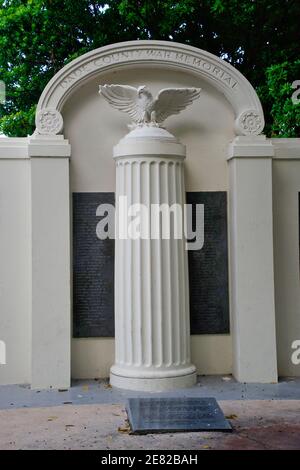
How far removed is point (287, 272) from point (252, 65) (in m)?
8.99

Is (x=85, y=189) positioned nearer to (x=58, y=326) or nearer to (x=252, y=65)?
(x=58, y=326)

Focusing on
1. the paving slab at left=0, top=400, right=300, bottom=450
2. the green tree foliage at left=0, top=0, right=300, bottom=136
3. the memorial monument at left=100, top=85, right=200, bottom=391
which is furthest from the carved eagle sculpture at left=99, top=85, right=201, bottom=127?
the green tree foliage at left=0, top=0, right=300, bottom=136

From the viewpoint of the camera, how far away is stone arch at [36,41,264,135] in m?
8.80

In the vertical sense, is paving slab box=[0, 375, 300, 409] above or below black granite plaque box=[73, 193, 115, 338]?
below

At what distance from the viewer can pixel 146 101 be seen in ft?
28.8

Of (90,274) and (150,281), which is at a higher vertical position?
(90,274)

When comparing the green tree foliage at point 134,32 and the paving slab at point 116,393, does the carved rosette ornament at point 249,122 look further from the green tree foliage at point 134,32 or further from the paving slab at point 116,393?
the green tree foliage at point 134,32

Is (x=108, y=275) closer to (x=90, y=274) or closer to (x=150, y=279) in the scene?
(x=90, y=274)

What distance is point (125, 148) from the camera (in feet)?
27.8

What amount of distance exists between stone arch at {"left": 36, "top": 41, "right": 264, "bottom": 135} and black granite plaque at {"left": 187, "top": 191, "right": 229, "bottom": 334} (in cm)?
114

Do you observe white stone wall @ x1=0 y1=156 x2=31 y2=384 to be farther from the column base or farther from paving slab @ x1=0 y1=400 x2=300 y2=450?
paving slab @ x1=0 y1=400 x2=300 y2=450

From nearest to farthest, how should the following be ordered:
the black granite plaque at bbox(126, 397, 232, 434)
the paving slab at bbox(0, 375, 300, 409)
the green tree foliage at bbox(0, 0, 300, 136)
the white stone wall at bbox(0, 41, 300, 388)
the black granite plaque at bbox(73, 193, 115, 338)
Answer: the black granite plaque at bbox(126, 397, 232, 434) < the paving slab at bbox(0, 375, 300, 409) < the white stone wall at bbox(0, 41, 300, 388) < the black granite plaque at bbox(73, 193, 115, 338) < the green tree foliage at bbox(0, 0, 300, 136)

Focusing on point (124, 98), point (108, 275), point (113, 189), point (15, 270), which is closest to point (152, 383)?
point (108, 275)

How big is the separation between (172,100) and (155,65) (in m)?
0.64
